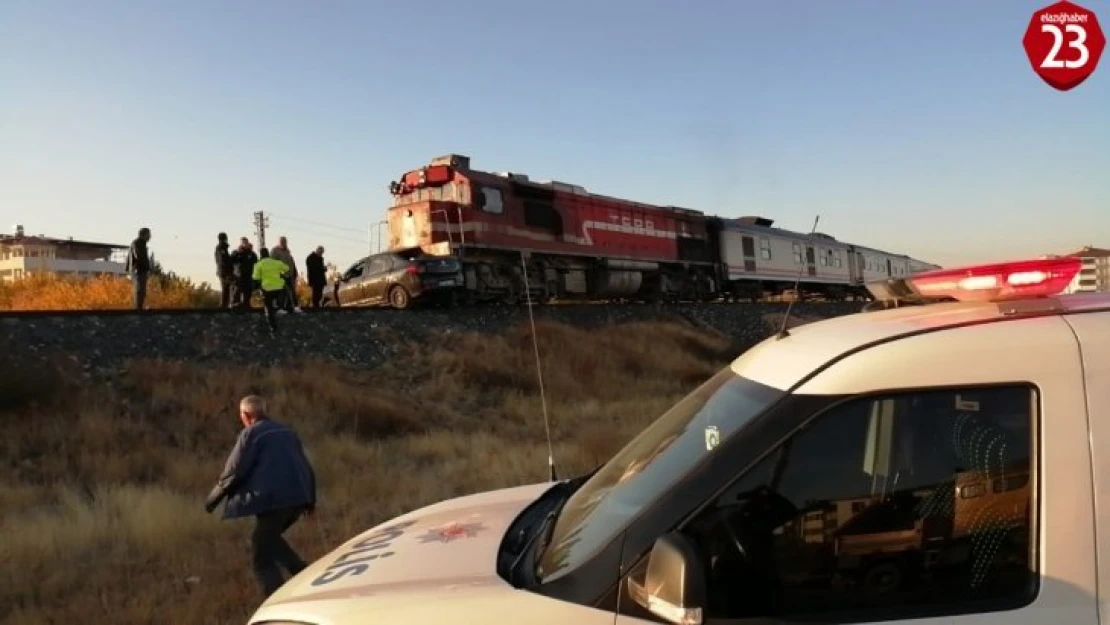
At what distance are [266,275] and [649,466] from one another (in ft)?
44.7

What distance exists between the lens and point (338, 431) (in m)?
12.4

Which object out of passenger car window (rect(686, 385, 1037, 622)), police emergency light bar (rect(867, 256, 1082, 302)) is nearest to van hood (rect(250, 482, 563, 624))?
passenger car window (rect(686, 385, 1037, 622))

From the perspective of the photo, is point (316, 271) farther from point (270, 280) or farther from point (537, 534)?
point (537, 534)

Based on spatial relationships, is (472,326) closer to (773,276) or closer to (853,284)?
(773,276)

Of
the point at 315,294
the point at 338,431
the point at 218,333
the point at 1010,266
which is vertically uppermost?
the point at 315,294

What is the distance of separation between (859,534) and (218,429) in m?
11.1

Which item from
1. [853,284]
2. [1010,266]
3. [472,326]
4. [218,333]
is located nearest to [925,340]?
[1010,266]

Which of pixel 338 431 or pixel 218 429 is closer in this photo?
pixel 218 429

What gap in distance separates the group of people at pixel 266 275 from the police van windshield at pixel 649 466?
43.6ft

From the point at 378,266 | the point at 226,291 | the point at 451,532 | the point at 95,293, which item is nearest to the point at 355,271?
the point at 378,266

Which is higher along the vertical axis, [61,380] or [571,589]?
[61,380]

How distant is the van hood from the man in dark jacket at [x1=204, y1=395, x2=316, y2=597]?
2.28 meters

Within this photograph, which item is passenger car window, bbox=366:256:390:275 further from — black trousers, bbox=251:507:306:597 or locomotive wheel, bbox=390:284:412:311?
black trousers, bbox=251:507:306:597

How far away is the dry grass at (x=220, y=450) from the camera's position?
5.99m
